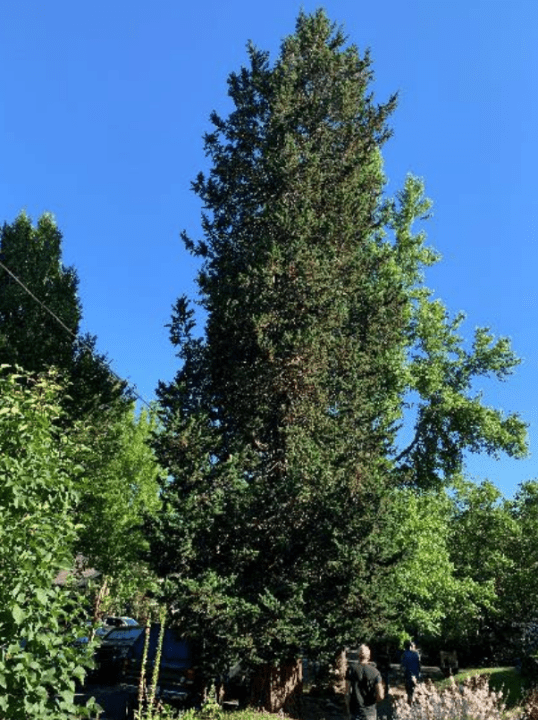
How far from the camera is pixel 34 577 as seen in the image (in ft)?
14.1

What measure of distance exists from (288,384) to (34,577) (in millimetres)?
10032

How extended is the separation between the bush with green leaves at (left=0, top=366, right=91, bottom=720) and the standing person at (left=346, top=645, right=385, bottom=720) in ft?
20.7

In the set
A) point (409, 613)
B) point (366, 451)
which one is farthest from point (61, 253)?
point (409, 613)

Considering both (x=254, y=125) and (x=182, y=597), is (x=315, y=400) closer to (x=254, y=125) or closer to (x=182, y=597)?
(x=182, y=597)

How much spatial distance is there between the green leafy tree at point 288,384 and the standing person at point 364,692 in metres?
2.25

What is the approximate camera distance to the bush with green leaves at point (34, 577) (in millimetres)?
4066

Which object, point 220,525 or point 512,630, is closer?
point 220,525

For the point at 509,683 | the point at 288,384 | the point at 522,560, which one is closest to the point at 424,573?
the point at 509,683

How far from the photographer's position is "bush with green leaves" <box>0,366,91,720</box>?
4066 millimetres

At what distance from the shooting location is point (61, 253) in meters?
24.4

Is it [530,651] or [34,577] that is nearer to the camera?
[34,577]

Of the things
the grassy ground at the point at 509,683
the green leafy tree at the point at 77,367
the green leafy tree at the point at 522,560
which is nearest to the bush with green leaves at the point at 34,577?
the grassy ground at the point at 509,683

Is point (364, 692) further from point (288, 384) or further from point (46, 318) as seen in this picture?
point (46, 318)

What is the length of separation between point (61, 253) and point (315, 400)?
14222 millimetres
